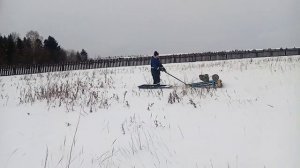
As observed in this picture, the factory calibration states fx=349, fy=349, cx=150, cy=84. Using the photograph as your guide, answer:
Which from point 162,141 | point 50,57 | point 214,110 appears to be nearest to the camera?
point 162,141

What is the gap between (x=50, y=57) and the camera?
2315 inches

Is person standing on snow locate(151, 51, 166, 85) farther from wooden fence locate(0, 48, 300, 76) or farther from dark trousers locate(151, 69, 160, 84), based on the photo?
wooden fence locate(0, 48, 300, 76)

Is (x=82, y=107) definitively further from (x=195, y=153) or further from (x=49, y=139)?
(x=195, y=153)

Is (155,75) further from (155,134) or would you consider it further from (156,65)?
(155,134)

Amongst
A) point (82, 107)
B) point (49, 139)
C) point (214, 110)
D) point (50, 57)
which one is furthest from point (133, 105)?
point (50, 57)

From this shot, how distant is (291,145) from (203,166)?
4.07ft

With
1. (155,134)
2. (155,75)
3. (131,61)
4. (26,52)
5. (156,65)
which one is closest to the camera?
(155,134)

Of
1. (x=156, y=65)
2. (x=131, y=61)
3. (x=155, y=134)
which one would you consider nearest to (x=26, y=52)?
(x=131, y=61)

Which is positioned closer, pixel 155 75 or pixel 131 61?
pixel 155 75

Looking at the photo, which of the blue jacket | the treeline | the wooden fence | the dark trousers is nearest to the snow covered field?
the dark trousers

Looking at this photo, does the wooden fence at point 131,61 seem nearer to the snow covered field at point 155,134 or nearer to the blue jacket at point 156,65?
the blue jacket at point 156,65

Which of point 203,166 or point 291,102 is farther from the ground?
point 291,102

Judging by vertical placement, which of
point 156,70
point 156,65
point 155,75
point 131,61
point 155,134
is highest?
point 131,61

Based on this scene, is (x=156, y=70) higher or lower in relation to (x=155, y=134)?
higher
